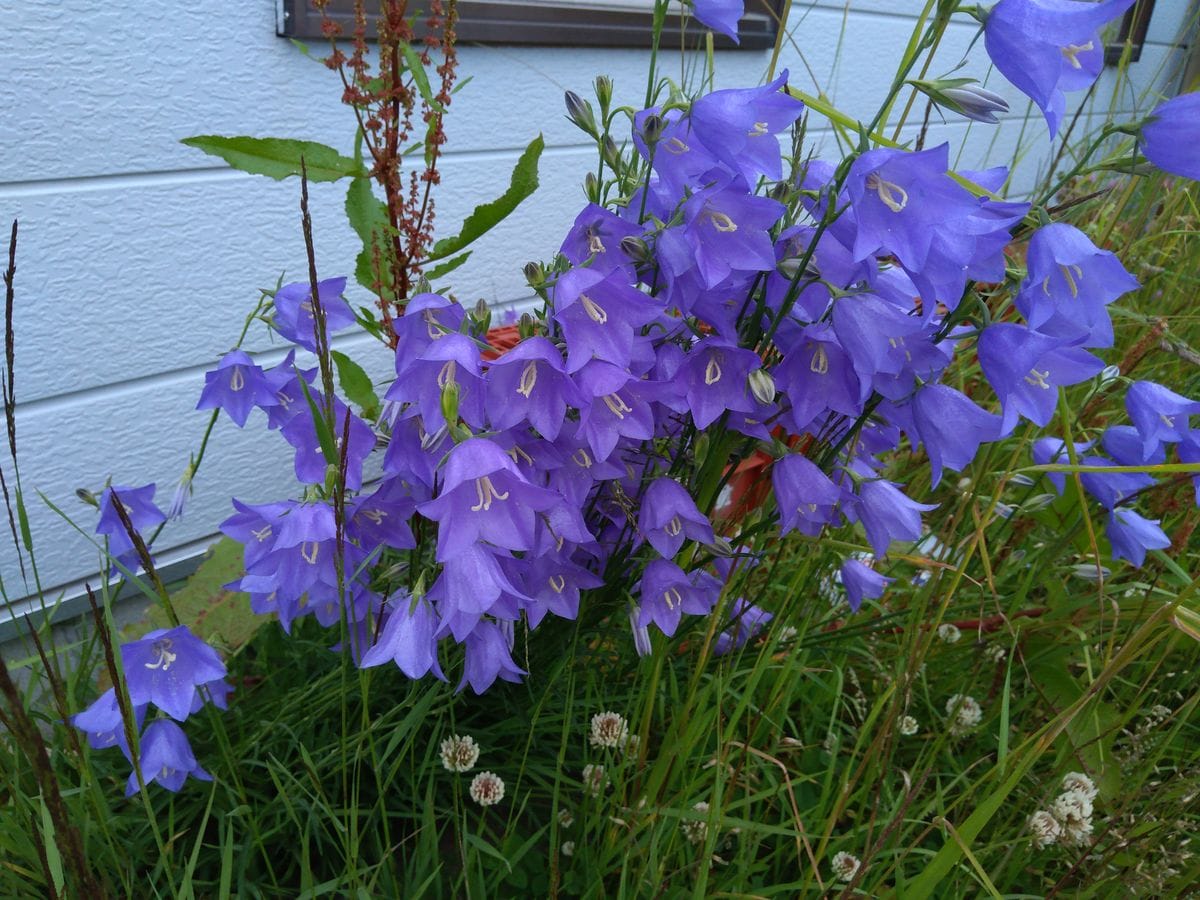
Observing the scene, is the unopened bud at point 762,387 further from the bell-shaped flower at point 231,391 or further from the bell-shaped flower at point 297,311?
the bell-shaped flower at point 231,391

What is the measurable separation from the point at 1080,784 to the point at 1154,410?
1.66 ft

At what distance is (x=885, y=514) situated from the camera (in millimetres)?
1107

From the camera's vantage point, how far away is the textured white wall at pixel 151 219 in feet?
5.50

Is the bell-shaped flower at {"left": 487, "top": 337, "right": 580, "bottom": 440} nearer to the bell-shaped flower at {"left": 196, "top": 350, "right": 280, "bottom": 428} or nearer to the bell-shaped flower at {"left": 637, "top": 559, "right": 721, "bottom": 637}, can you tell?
the bell-shaped flower at {"left": 637, "top": 559, "right": 721, "bottom": 637}

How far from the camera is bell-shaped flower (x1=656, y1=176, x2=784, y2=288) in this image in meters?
0.88

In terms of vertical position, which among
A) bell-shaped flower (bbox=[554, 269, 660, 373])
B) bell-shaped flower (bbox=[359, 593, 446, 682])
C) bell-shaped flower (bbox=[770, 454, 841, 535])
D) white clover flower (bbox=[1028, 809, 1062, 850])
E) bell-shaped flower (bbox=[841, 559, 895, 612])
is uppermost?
bell-shaped flower (bbox=[554, 269, 660, 373])

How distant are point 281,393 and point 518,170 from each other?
420 mm

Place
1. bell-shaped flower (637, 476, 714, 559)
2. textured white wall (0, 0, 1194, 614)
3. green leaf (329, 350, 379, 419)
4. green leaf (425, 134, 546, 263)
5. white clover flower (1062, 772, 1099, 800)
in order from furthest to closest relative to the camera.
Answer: textured white wall (0, 0, 1194, 614), green leaf (329, 350, 379, 419), white clover flower (1062, 772, 1099, 800), green leaf (425, 134, 546, 263), bell-shaped flower (637, 476, 714, 559)

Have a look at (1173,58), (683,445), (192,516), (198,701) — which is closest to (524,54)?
(192,516)

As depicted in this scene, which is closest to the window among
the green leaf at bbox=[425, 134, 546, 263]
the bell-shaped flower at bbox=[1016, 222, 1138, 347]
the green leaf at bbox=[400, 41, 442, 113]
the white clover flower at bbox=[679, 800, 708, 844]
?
the green leaf at bbox=[400, 41, 442, 113]

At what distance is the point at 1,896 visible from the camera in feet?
3.64

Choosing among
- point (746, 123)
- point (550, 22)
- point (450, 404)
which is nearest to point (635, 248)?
point (746, 123)

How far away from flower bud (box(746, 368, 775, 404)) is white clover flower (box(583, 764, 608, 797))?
0.52 metres

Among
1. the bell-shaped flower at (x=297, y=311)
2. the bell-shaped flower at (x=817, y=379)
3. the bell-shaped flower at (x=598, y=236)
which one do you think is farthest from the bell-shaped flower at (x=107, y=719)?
the bell-shaped flower at (x=817, y=379)
